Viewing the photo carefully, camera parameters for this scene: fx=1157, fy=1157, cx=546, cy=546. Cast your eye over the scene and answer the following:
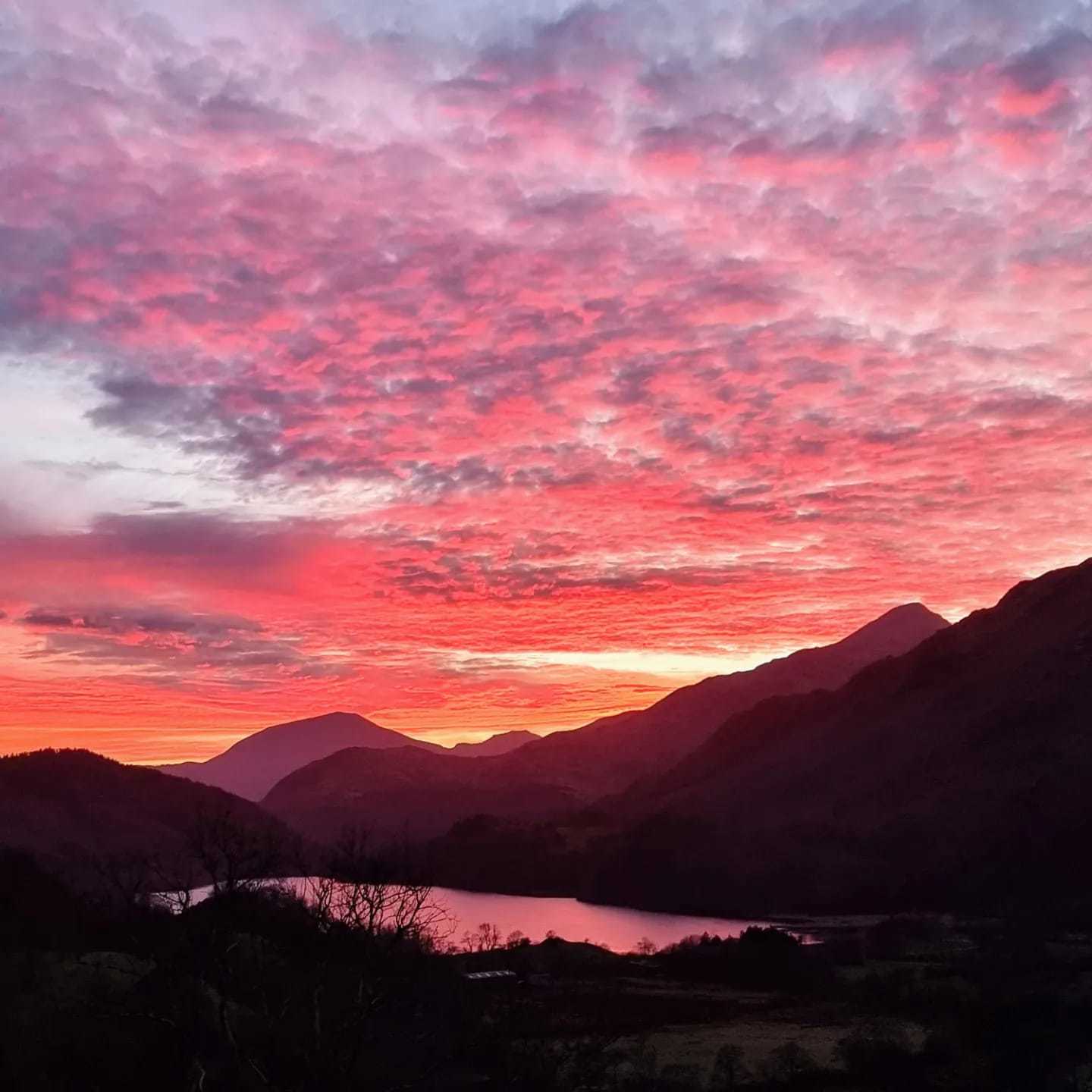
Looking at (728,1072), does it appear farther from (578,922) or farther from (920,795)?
(920,795)

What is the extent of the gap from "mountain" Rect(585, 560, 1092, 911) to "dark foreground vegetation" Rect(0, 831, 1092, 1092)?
29981 millimetres

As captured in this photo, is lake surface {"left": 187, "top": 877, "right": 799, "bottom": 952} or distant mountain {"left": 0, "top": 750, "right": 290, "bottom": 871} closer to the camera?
lake surface {"left": 187, "top": 877, "right": 799, "bottom": 952}

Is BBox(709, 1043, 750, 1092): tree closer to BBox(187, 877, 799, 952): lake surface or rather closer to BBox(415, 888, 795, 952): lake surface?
BBox(187, 877, 799, 952): lake surface

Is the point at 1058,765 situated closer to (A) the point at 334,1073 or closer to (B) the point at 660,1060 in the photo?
(B) the point at 660,1060

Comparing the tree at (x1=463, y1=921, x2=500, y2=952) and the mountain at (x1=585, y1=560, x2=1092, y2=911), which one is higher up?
the mountain at (x1=585, y1=560, x2=1092, y2=911)

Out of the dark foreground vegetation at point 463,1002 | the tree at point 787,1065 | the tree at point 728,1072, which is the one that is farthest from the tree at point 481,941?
the tree at point 787,1065

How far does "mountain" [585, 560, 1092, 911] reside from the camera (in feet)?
400

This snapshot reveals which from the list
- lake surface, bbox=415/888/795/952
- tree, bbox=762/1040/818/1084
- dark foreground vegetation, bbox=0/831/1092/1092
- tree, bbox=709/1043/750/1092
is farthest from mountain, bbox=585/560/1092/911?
tree, bbox=709/1043/750/1092

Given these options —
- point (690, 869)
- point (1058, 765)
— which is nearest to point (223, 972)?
point (1058, 765)

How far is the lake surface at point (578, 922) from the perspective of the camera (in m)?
115

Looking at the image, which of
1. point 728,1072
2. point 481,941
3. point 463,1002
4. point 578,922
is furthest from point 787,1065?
point 578,922

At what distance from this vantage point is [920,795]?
458 ft

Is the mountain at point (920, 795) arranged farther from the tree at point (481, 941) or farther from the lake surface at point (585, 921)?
the tree at point (481, 941)

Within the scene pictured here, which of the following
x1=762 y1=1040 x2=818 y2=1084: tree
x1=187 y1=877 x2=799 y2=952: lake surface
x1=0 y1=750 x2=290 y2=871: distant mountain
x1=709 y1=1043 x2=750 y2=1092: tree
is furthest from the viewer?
x1=0 y1=750 x2=290 y2=871: distant mountain
